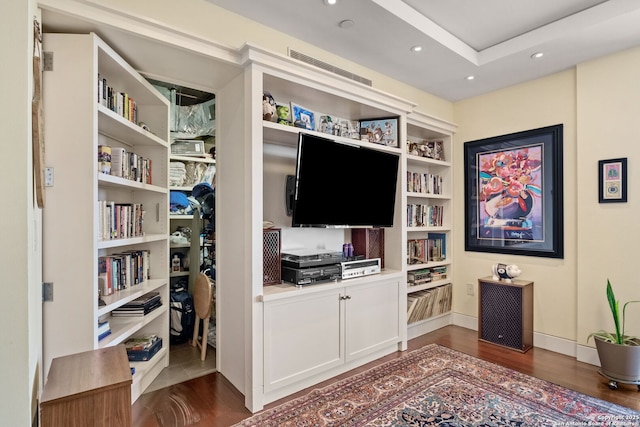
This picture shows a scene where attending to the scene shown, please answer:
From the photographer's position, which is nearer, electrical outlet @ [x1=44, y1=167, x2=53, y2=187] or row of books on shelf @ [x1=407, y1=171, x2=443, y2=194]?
electrical outlet @ [x1=44, y1=167, x2=53, y2=187]

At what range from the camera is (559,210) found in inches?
121

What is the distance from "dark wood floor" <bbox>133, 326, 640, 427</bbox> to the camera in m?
2.00

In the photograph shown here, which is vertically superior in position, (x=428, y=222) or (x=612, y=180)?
(x=612, y=180)

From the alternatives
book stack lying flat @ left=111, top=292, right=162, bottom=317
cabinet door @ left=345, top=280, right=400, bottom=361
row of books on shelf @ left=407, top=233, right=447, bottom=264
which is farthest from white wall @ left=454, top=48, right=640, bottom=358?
book stack lying flat @ left=111, top=292, right=162, bottom=317

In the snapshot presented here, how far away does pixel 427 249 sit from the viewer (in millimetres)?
3746

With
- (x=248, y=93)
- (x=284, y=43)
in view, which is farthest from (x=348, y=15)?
(x=248, y=93)

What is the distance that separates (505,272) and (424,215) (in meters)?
1.00

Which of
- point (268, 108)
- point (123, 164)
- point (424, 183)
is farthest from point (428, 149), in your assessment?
point (123, 164)

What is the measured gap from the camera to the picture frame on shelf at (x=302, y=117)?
2605 mm

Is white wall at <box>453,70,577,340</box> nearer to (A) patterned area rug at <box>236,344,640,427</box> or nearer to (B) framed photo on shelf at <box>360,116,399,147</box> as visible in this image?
(A) patterned area rug at <box>236,344,640,427</box>

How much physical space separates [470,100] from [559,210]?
62.0 inches

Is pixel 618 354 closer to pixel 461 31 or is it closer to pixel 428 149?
pixel 428 149

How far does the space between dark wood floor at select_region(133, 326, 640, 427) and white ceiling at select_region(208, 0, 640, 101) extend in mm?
2655

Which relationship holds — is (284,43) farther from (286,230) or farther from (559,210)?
(559,210)
